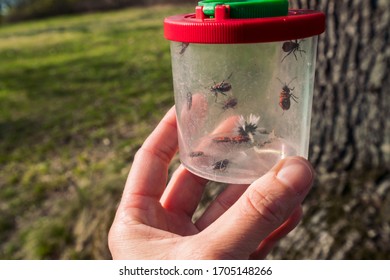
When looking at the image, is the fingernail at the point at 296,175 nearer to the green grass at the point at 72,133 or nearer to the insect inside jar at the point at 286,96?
the insect inside jar at the point at 286,96

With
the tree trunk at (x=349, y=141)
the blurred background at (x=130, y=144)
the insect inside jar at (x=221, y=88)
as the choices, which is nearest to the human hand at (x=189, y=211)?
the insect inside jar at (x=221, y=88)

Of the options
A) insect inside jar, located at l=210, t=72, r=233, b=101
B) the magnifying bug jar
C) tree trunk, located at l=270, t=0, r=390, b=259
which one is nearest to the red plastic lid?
the magnifying bug jar

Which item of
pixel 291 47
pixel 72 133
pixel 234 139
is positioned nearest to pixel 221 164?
pixel 234 139

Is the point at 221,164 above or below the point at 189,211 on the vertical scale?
above

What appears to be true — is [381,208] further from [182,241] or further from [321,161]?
[182,241]

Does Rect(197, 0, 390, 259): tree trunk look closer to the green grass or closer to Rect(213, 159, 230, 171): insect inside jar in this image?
Rect(213, 159, 230, 171): insect inside jar

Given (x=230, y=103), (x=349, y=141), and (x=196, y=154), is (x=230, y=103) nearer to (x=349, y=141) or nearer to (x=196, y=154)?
(x=196, y=154)
